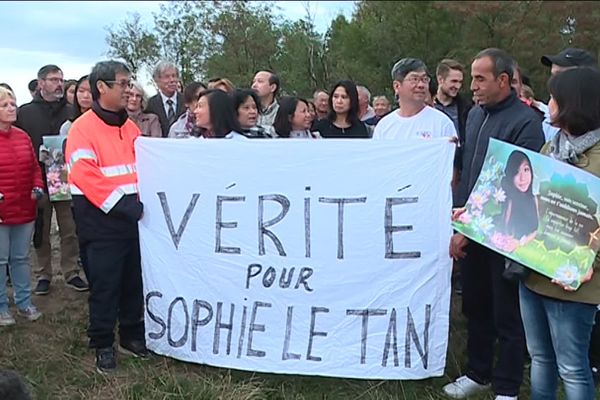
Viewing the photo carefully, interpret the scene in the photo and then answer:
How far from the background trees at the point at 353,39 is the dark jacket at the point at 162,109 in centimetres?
663

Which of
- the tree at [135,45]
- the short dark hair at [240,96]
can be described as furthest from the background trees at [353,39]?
the short dark hair at [240,96]

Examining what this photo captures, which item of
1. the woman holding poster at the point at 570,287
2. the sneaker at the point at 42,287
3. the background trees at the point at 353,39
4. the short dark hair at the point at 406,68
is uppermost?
the background trees at the point at 353,39

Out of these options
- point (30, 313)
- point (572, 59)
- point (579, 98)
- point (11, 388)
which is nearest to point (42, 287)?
point (30, 313)

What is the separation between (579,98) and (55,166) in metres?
3.82

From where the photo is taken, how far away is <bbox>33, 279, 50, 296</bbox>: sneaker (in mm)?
5734

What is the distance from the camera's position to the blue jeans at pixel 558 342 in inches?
117

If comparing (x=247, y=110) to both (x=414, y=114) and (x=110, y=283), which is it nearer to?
(x=414, y=114)

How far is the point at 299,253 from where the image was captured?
156 inches

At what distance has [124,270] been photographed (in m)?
4.38

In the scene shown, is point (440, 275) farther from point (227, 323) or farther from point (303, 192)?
point (227, 323)

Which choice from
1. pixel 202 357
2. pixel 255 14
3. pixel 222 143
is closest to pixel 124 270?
pixel 202 357

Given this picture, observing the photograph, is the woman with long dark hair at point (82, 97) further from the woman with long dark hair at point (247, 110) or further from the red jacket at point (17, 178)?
the woman with long dark hair at point (247, 110)

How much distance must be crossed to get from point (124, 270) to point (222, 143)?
1.04 m

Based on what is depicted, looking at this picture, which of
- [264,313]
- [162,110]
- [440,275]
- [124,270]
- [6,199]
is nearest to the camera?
[440,275]
